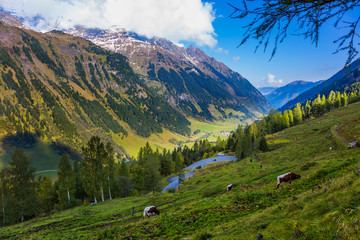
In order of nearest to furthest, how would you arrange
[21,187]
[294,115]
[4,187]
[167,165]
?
[21,187]
[4,187]
[167,165]
[294,115]

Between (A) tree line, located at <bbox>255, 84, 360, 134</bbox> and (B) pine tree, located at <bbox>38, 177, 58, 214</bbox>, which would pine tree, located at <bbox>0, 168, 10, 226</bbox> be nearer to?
(B) pine tree, located at <bbox>38, 177, 58, 214</bbox>

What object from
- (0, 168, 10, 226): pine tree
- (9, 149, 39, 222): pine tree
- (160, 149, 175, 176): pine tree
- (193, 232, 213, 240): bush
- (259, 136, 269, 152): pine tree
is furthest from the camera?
(160, 149, 175, 176): pine tree

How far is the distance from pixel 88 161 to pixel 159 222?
3669 cm

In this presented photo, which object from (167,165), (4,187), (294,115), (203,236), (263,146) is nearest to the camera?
(203,236)

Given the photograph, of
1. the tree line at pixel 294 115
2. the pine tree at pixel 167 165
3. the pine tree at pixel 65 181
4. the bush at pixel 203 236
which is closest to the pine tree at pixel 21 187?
the pine tree at pixel 65 181

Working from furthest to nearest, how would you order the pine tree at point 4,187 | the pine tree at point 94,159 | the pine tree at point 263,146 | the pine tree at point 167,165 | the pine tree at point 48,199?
the pine tree at point 167,165, the pine tree at point 263,146, the pine tree at point 48,199, the pine tree at point 4,187, the pine tree at point 94,159

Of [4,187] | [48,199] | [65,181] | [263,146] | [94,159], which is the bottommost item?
[48,199]

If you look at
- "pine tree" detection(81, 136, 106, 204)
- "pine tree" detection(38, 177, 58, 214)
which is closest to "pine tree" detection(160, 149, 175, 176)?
"pine tree" detection(38, 177, 58, 214)

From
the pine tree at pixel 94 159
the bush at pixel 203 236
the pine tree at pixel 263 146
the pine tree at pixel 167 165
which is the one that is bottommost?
the pine tree at pixel 167 165

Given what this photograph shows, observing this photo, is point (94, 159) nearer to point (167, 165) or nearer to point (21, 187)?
point (21, 187)

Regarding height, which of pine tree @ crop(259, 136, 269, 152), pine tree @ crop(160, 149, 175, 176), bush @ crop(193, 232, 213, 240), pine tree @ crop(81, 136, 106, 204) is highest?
pine tree @ crop(81, 136, 106, 204)

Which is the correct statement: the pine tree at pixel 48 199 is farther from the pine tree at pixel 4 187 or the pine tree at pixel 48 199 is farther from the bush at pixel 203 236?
the bush at pixel 203 236

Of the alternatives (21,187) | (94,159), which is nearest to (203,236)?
(94,159)

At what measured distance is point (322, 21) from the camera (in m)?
7.38
